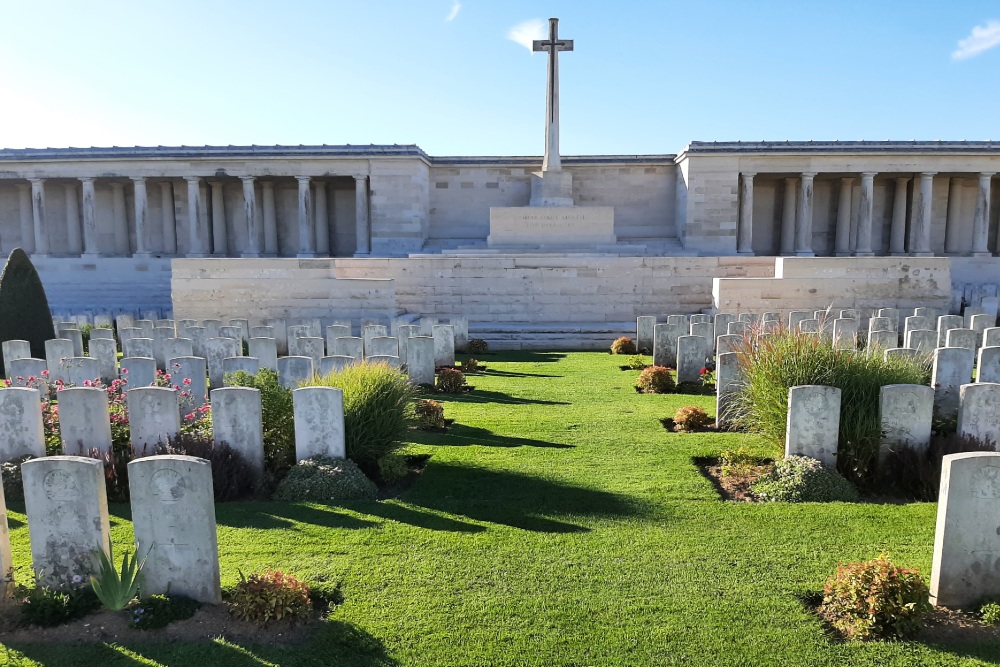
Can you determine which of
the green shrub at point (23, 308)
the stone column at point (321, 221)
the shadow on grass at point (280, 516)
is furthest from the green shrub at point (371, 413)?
the stone column at point (321, 221)

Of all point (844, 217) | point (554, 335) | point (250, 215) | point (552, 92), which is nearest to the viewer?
point (554, 335)

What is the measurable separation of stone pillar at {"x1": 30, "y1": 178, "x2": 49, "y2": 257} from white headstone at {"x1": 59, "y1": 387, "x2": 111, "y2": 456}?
99.3ft

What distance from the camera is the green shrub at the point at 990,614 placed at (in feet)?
13.8

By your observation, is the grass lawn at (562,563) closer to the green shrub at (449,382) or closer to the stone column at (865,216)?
the green shrub at (449,382)

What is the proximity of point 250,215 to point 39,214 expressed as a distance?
10.2 m

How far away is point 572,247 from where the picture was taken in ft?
84.4

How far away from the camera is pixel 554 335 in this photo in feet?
61.3

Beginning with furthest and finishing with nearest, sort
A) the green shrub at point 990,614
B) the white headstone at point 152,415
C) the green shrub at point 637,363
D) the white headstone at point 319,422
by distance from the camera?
the green shrub at point 637,363
the white headstone at point 152,415
the white headstone at point 319,422
the green shrub at point 990,614

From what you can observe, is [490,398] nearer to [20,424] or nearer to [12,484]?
[20,424]

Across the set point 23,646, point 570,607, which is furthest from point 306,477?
point 570,607

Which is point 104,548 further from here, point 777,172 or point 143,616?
point 777,172

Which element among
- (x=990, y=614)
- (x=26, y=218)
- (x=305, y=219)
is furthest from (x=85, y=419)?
(x=26, y=218)

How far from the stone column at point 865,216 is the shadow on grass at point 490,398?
82.6 ft

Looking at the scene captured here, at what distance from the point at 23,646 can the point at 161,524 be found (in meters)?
1.03
